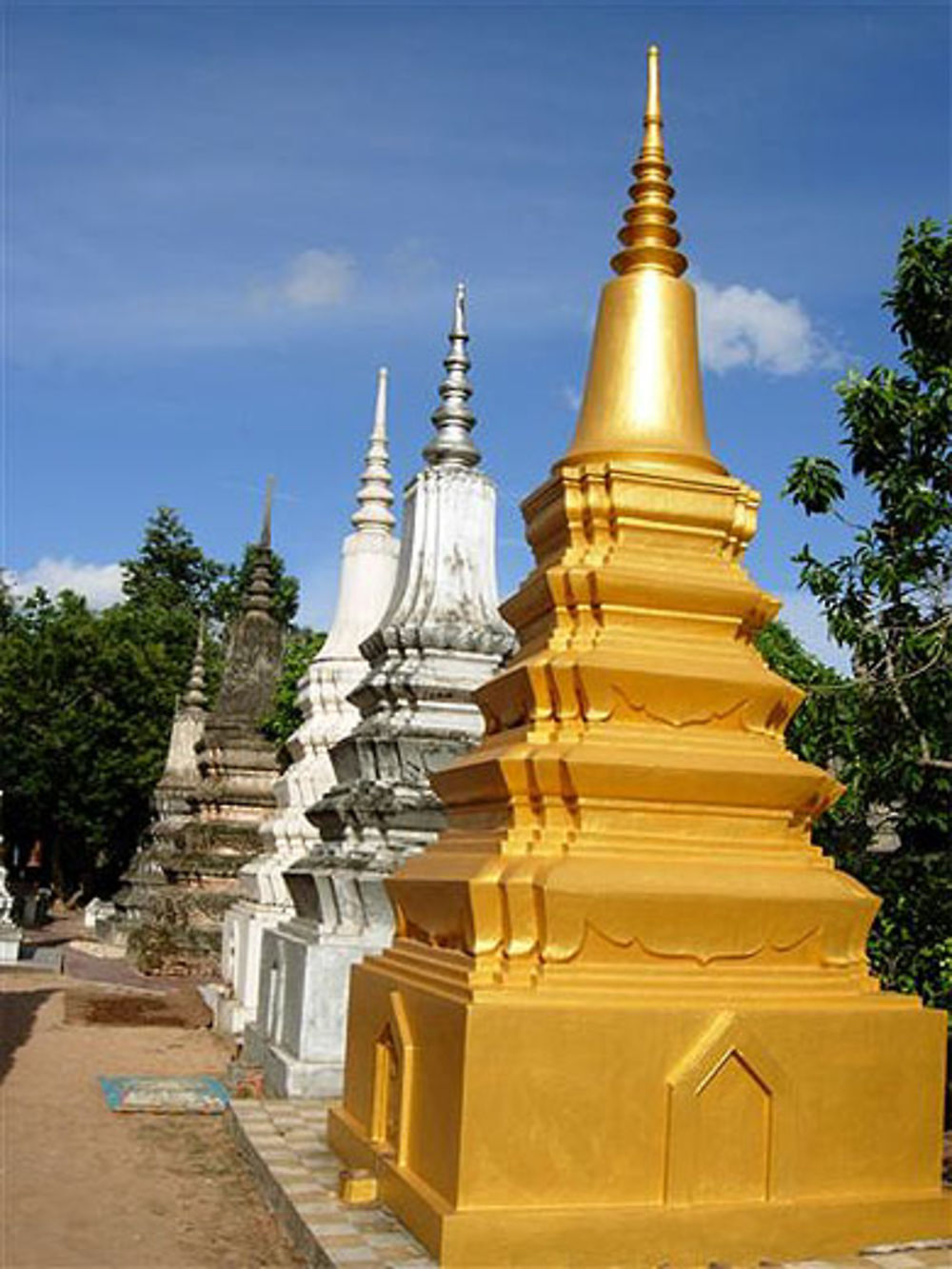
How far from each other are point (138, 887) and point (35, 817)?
44.0ft

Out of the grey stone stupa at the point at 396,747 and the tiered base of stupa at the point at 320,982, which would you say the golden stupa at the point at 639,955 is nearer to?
the tiered base of stupa at the point at 320,982

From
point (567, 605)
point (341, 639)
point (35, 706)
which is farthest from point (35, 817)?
point (567, 605)

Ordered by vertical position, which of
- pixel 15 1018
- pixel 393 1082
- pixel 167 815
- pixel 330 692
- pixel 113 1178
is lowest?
pixel 15 1018

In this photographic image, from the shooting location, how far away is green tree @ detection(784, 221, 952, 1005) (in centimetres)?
1001

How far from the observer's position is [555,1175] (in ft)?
19.5

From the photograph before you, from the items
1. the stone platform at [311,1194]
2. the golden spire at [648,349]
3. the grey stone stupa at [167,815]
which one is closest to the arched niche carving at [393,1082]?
the stone platform at [311,1194]

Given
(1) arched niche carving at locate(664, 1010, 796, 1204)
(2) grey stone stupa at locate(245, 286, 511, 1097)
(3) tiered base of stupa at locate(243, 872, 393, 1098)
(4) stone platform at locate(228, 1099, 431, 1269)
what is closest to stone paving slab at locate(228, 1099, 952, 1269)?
(4) stone platform at locate(228, 1099, 431, 1269)

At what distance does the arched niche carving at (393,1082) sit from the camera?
663cm

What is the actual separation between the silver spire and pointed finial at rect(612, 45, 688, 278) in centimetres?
404

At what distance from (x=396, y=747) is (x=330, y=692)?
152 inches

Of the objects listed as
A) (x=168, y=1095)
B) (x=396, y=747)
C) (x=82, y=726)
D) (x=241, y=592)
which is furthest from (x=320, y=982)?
(x=241, y=592)

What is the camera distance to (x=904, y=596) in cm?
1026

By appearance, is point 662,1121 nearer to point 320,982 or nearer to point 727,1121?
point 727,1121

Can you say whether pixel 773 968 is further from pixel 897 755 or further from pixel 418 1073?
pixel 897 755
